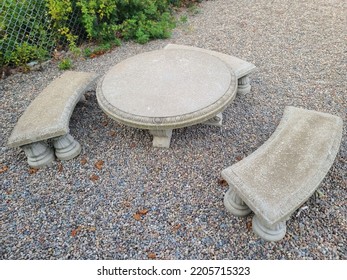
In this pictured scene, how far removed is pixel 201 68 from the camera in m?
2.68

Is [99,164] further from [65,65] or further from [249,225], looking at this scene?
[65,65]

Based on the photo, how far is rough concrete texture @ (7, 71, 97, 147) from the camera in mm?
2379

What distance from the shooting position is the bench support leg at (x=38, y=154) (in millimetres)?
2475

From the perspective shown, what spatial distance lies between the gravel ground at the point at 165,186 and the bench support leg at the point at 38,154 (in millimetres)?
82

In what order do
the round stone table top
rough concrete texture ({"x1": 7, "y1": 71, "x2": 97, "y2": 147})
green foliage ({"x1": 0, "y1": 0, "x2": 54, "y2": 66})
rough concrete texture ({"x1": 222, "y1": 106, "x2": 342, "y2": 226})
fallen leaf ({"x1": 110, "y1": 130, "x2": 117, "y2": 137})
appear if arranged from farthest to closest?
green foliage ({"x1": 0, "y1": 0, "x2": 54, "y2": 66}) → fallen leaf ({"x1": 110, "y1": 130, "x2": 117, "y2": 137}) → rough concrete texture ({"x1": 7, "y1": 71, "x2": 97, "y2": 147}) → the round stone table top → rough concrete texture ({"x1": 222, "y1": 106, "x2": 342, "y2": 226})

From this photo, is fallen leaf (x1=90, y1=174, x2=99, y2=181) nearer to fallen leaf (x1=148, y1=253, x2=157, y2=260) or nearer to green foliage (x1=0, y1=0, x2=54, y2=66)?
fallen leaf (x1=148, y1=253, x2=157, y2=260)

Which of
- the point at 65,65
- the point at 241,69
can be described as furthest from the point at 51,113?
the point at 241,69

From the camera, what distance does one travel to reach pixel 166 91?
2438 millimetres

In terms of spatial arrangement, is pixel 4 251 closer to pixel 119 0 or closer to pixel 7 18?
pixel 7 18

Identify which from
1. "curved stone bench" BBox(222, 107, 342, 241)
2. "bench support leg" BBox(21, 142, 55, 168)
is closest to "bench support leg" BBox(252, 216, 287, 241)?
"curved stone bench" BBox(222, 107, 342, 241)

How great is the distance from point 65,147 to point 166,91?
105 centimetres

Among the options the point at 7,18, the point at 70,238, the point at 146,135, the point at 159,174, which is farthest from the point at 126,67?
the point at 7,18

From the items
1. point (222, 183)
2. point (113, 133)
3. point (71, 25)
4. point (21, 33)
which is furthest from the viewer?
point (71, 25)

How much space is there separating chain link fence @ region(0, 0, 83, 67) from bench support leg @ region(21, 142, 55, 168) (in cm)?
196
